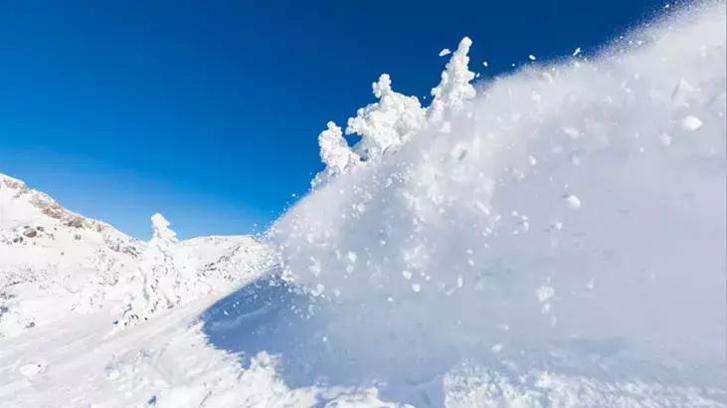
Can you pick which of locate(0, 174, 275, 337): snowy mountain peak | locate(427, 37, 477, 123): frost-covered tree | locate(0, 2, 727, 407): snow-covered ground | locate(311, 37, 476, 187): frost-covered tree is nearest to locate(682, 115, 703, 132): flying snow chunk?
locate(0, 2, 727, 407): snow-covered ground

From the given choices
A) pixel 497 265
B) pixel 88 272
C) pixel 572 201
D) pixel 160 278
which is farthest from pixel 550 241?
pixel 88 272

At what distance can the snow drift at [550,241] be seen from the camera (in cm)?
713

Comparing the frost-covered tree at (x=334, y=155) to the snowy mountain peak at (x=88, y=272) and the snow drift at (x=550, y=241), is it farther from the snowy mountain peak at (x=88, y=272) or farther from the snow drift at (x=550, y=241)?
the snowy mountain peak at (x=88, y=272)

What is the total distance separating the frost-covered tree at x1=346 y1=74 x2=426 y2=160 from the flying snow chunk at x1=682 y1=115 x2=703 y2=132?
7.70 metres

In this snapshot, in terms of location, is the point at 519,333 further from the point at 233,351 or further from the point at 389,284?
the point at 233,351

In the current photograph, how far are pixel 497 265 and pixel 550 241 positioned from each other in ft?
3.43

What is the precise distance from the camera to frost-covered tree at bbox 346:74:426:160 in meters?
14.8

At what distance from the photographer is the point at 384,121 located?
15.3 metres

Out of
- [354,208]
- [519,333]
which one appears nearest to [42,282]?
[354,208]

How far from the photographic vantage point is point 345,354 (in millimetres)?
10445

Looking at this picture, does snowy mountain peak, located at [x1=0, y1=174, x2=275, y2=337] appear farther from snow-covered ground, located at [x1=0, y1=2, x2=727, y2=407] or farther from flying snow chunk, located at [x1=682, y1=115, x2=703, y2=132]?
flying snow chunk, located at [x1=682, y1=115, x2=703, y2=132]

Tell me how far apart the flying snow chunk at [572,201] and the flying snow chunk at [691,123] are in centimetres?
174

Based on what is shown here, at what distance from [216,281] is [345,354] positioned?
14457mm

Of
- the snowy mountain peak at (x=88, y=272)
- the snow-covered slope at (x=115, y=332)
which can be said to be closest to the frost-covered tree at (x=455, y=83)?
the snow-covered slope at (x=115, y=332)
